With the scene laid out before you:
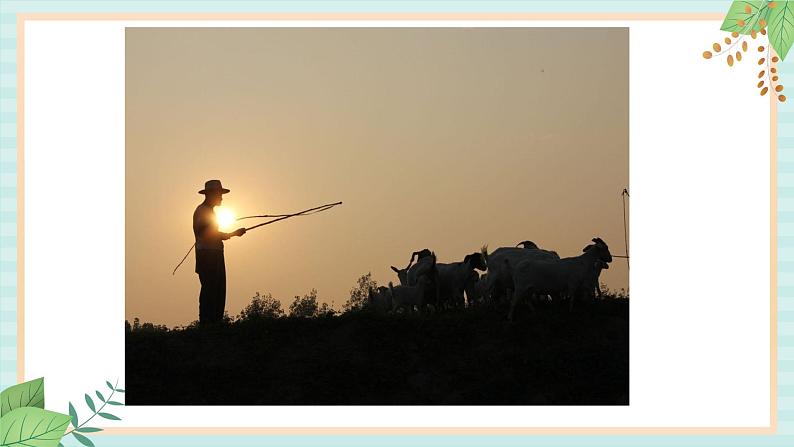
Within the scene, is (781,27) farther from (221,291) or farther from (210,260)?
(221,291)

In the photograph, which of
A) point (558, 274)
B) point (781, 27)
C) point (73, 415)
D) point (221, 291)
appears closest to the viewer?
point (73, 415)

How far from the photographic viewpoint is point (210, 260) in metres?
16.3

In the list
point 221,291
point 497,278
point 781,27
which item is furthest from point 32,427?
point 497,278

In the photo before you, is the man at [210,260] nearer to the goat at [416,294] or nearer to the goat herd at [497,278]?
the goat herd at [497,278]

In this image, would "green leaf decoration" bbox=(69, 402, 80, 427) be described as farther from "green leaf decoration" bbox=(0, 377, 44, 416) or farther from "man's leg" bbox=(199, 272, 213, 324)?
"man's leg" bbox=(199, 272, 213, 324)

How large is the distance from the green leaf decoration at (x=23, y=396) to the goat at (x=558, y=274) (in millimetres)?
7682

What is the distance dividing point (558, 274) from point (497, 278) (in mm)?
1537

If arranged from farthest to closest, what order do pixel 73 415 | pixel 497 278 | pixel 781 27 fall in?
pixel 497 278
pixel 781 27
pixel 73 415

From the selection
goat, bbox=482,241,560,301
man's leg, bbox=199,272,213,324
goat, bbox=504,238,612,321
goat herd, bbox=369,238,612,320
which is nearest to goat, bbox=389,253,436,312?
goat herd, bbox=369,238,612,320

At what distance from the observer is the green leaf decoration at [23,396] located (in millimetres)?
10391

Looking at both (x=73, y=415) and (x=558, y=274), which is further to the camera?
(x=558, y=274)
